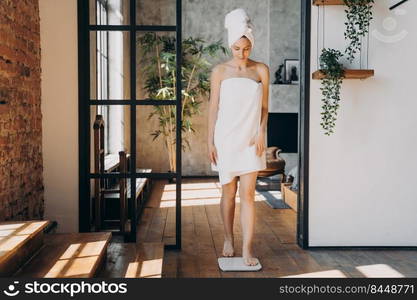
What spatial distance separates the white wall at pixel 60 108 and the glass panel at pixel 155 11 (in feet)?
19.8

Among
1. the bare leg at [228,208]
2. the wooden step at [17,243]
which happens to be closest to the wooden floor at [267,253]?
the bare leg at [228,208]

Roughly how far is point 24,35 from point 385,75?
281 cm

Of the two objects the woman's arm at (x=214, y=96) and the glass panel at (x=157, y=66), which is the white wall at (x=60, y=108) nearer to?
the woman's arm at (x=214, y=96)

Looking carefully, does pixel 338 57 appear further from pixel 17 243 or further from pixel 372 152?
pixel 17 243

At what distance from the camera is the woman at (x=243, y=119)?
392 cm

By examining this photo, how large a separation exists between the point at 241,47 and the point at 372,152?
4.72 ft

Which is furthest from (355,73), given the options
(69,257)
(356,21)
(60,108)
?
(69,257)

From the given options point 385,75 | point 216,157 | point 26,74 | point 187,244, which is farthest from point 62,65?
point 385,75

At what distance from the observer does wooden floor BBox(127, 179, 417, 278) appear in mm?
3844

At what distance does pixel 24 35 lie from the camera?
4012mm

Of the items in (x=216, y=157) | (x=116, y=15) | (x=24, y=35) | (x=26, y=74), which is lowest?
(x=216, y=157)

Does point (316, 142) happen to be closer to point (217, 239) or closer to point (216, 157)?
point (216, 157)

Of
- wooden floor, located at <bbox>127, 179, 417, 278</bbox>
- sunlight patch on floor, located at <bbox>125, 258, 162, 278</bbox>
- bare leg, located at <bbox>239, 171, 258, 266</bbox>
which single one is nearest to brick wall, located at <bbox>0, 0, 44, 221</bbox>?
sunlight patch on floor, located at <bbox>125, 258, 162, 278</bbox>

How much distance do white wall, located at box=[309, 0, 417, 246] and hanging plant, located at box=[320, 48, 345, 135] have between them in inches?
3.3
